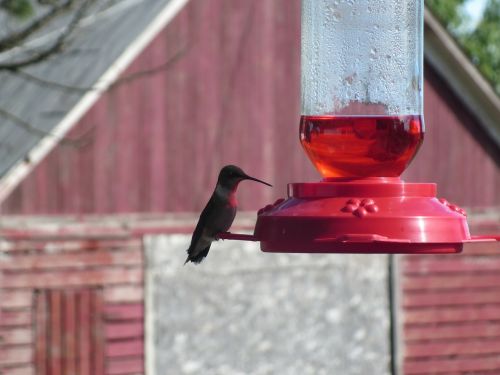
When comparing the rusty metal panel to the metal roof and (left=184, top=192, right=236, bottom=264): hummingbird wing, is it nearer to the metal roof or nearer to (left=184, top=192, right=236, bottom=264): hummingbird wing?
the metal roof

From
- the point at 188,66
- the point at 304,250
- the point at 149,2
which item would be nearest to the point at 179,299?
the point at 188,66

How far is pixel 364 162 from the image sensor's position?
17.4ft

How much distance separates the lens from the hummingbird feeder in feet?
15.5

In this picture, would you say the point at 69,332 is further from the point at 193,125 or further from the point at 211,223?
the point at 211,223

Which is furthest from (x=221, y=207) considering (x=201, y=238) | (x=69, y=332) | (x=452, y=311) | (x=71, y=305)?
(x=452, y=311)

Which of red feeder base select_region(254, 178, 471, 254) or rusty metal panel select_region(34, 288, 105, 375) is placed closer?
red feeder base select_region(254, 178, 471, 254)

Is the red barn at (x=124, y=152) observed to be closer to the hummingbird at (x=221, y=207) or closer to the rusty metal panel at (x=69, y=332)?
the rusty metal panel at (x=69, y=332)

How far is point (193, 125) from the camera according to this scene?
16609mm

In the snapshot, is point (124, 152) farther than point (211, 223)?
Yes

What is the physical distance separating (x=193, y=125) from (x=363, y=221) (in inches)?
471

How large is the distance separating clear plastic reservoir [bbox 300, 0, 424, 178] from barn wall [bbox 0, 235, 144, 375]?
32.0 feet

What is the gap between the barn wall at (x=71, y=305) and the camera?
15555 mm

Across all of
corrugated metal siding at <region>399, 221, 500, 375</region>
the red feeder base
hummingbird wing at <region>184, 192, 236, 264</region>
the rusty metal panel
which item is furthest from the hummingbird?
corrugated metal siding at <region>399, 221, 500, 375</region>

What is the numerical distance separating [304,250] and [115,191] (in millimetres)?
11463
